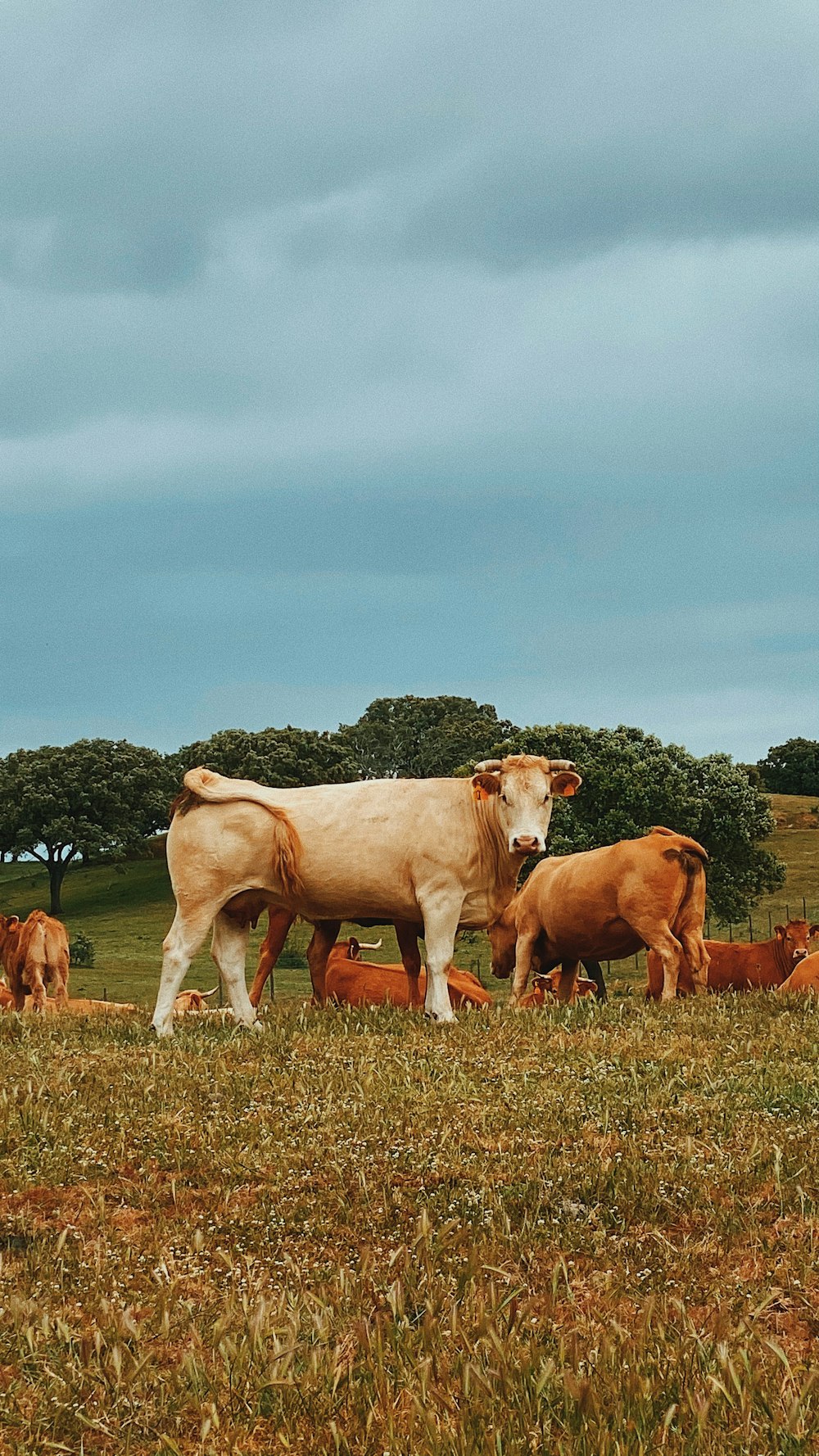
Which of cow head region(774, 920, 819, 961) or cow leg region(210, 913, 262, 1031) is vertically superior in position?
cow leg region(210, 913, 262, 1031)

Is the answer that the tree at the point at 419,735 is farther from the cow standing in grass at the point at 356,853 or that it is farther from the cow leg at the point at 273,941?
the cow standing in grass at the point at 356,853

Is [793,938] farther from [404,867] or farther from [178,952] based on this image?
[178,952]

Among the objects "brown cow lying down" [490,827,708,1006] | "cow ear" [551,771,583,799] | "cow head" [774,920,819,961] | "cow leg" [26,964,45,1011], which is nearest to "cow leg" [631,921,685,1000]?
"brown cow lying down" [490,827,708,1006]

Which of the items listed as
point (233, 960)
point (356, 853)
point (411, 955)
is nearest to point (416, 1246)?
point (356, 853)

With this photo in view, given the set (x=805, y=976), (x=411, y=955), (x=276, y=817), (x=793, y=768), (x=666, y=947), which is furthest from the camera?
(x=793, y=768)

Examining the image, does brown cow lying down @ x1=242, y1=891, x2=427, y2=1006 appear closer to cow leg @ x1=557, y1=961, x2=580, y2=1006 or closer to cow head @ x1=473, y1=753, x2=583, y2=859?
cow leg @ x1=557, y1=961, x2=580, y2=1006

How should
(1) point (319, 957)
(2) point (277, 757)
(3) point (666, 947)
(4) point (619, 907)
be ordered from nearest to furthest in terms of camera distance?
1. (3) point (666, 947)
2. (4) point (619, 907)
3. (1) point (319, 957)
4. (2) point (277, 757)

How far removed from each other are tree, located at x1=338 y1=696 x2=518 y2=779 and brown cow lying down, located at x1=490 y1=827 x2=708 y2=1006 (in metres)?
74.3

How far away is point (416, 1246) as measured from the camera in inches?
253

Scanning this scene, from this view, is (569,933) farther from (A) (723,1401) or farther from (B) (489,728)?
(B) (489,728)

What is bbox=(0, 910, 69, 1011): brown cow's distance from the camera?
26.4 meters

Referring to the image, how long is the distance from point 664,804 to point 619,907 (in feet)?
116

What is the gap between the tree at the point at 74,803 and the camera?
84125 mm

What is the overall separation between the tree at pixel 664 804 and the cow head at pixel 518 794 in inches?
1365
